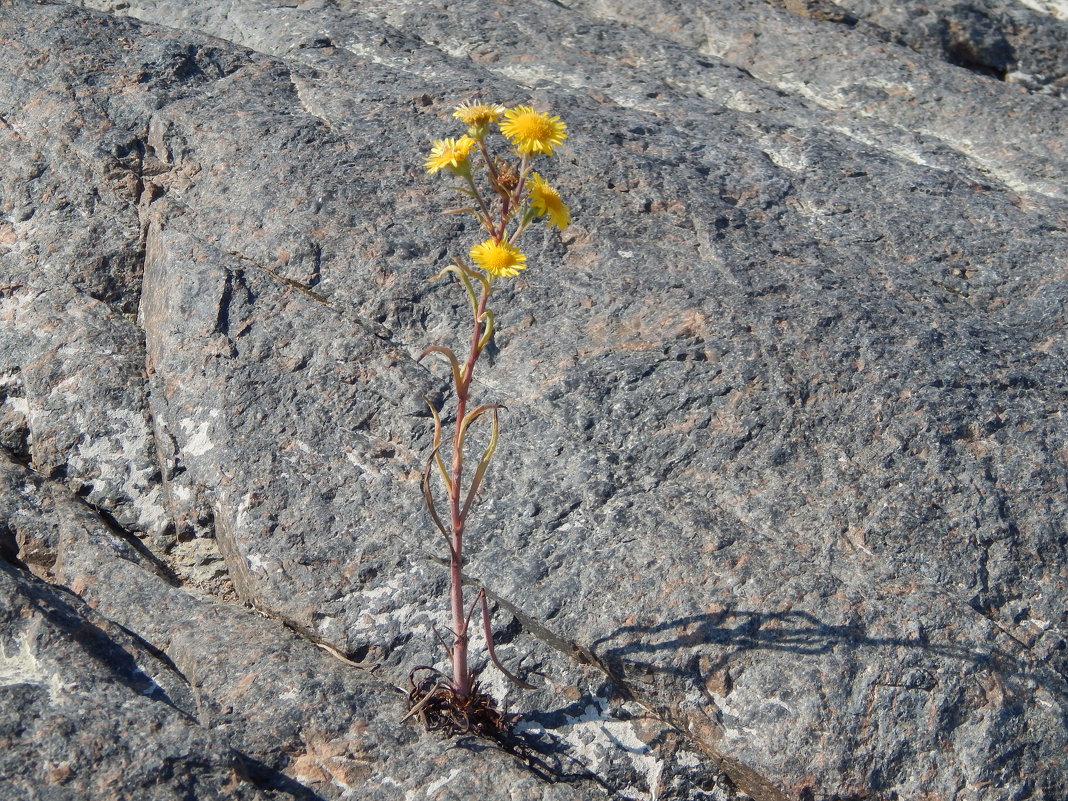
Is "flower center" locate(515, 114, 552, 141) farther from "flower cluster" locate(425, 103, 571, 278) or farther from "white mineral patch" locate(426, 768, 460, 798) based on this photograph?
"white mineral patch" locate(426, 768, 460, 798)

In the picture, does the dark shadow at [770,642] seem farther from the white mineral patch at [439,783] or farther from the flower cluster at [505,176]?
the flower cluster at [505,176]

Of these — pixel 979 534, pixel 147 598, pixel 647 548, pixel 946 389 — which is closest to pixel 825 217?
pixel 946 389

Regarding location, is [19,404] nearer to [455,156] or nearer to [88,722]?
[88,722]

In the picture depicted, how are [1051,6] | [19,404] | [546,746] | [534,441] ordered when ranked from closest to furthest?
[546,746]
[534,441]
[19,404]
[1051,6]

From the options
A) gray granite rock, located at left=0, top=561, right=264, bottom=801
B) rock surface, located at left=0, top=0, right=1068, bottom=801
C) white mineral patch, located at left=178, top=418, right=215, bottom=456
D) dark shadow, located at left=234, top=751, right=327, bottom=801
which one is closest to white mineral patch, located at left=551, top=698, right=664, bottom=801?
rock surface, located at left=0, top=0, right=1068, bottom=801

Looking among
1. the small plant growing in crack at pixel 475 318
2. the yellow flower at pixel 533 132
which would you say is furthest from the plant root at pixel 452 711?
the yellow flower at pixel 533 132

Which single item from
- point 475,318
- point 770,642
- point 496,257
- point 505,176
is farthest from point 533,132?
point 770,642
